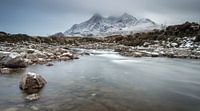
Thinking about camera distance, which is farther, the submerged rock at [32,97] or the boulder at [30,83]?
the boulder at [30,83]

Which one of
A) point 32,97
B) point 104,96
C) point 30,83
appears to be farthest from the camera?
point 30,83

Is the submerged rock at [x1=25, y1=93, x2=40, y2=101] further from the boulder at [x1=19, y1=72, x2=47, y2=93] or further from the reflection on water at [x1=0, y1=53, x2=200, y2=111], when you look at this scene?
the boulder at [x1=19, y1=72, x2=47, y2=93]

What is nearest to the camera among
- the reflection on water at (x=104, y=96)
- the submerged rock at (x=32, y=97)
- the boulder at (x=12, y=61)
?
the reflection on water at (x=104, y=96)

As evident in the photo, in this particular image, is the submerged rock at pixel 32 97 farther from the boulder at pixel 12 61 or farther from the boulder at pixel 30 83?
the boulder at pixel 12 61

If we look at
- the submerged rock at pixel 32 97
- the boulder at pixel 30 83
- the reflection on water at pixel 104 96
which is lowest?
the reflection on water at pixel 104 96

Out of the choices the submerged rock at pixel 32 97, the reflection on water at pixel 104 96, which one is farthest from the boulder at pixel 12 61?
the submerged rock at pixel 32 97

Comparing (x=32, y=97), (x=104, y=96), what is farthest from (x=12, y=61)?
Answer: (x=104, y=96)

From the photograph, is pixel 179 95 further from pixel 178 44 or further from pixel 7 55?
pixel 178 44

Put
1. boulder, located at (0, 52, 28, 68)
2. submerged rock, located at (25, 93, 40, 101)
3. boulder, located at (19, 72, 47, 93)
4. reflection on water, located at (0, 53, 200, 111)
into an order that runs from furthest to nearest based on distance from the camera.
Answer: boulder, located at (0, 52, 28, 68) < boulder, located at (19, 72, 47, 93) < submerged rock, located at (25, 93, 40, 101) < reflection on water, located at (0, 53, 200, 111)

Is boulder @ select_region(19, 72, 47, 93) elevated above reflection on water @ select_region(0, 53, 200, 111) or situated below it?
above

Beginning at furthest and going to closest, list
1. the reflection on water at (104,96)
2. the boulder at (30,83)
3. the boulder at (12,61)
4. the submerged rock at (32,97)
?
the boulder at (12,61)
the boulder at (30,83)
the submerged rock at (32,97)
the reflection on water at (104,96)

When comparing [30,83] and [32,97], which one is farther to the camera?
[30,83]

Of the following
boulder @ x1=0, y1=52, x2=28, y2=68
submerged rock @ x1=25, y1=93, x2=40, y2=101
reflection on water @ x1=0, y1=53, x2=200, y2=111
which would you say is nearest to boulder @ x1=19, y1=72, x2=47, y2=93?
reflection on water @ x1=0, y1=53, x2=200, y2=111

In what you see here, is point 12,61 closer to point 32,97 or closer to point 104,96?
point 32,97
